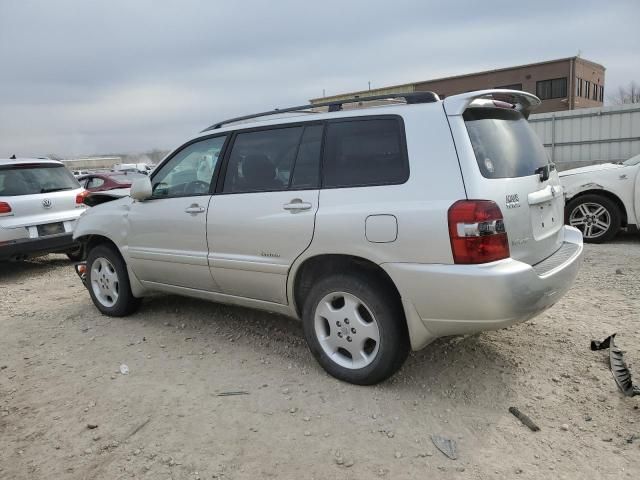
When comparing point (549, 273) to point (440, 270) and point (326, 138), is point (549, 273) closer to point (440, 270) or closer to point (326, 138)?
point (440, 270)

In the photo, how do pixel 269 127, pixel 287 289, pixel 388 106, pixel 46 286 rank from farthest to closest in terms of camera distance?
pixel 46 286
pixel 269 127
pixel 287 289
pixel 388 106

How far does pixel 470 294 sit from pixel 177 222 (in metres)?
2.50

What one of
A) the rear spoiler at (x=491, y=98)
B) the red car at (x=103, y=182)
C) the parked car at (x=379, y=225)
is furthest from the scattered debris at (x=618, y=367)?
the red car at (x=103, y=182)

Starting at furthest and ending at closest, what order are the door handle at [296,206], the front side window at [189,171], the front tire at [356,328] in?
the front side window at [189,171] → the door handle at [296,206] → the front tire at [356,328]

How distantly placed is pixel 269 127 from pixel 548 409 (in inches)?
105

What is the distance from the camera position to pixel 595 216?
747 centimetres

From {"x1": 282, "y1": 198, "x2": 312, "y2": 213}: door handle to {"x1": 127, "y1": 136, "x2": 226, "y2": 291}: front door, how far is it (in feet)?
2.83

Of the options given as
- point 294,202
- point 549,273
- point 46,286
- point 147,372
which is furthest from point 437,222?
point 46,286

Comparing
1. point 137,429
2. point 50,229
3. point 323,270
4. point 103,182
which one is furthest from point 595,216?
point 103,182

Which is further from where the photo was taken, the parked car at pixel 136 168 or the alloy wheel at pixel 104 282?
the parked car at pixel 136 168

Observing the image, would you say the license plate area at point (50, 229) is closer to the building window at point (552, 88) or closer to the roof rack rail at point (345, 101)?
the roof rack rail at point (345, 101)

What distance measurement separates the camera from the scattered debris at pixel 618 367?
3119mm

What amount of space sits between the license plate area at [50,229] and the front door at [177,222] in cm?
332

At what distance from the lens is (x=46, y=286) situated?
22.4ft
